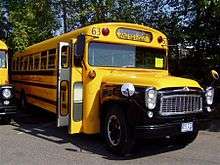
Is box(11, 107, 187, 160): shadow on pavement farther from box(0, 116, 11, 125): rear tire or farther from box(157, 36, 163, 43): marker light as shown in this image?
box(157, 36, 163, 43): marker light

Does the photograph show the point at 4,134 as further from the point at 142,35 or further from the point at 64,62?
the point at 142,35

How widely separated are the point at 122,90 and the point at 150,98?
57 centimetres

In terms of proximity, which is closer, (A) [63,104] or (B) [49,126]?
(A) [63,104]

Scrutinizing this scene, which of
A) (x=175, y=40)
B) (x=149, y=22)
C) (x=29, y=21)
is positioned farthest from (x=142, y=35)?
(x=29, y=21)

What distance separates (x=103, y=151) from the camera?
8.88 meters

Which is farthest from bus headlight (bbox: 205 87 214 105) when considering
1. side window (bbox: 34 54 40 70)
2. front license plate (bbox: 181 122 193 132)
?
side window (bbox: 34 54 40 70)

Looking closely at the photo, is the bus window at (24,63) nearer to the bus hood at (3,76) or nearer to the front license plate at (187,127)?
the bus hood at (3,76)

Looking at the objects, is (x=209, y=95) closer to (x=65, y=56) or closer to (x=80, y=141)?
(x=80, y=141)

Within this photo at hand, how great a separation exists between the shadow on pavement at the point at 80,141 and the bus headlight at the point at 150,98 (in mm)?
1103

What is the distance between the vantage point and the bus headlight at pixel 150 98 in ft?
25.7

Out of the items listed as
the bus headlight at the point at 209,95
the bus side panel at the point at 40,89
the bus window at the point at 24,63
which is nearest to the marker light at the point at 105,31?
the bus side panel at the point at 40,89

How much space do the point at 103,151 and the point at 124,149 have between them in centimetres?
75

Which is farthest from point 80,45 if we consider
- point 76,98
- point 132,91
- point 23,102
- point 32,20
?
point 32,20

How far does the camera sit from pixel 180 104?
829cm
